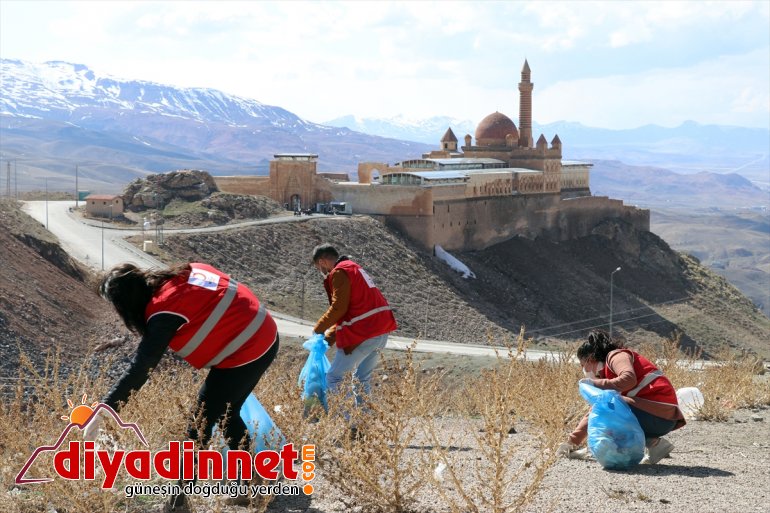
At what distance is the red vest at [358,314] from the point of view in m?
8.02

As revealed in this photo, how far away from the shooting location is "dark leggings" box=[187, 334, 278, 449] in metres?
5.95

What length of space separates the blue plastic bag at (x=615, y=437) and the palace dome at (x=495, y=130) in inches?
1776

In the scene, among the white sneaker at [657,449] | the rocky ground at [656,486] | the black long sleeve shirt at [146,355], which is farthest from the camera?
the white sneaker at [657,449]

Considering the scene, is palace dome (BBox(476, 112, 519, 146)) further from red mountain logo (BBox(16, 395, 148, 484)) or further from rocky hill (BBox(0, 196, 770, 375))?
red mountain logo (BBox(16, 395, 148, 484))

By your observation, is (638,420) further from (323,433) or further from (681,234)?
(681,234)

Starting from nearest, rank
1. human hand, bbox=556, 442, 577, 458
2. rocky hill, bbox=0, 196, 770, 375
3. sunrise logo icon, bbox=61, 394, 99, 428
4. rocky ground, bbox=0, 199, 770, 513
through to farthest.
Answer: sunrise logo icon, bbox=61, 394, 99, 428
rocky ground, bbox=0, 199, 770, 513
human hand, bbox=556, 442, 577, 458
rocky hill, bbox=0, 196, 770, 375

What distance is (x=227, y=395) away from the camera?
598 centimetres

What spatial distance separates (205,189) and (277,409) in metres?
32.4

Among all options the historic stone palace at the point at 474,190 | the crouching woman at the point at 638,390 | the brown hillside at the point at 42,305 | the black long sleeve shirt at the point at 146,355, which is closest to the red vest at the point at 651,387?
the crouching woman at the point at 638,390

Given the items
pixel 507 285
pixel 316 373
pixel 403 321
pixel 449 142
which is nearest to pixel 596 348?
pixel 316 373

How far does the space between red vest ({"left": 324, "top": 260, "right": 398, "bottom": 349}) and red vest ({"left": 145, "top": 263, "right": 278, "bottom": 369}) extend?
6.68 ft

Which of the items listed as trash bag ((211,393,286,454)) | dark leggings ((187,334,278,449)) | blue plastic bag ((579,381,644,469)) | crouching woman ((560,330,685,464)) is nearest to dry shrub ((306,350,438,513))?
trash bag ((211,393,286,454))

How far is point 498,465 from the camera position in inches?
207

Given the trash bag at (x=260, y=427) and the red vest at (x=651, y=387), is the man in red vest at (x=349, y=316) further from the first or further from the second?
the red vest at (x=651, y=387)
